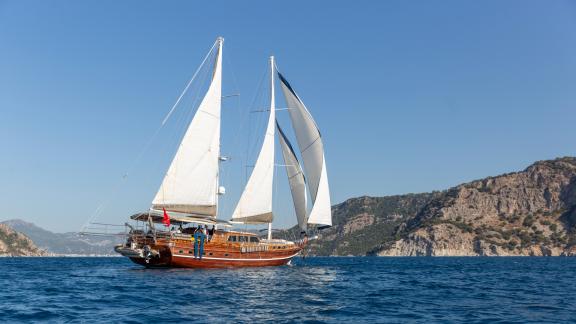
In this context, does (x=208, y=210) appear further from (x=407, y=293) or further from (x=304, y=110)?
(x=407, y=293)

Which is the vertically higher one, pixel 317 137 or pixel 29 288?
pixel 317 137

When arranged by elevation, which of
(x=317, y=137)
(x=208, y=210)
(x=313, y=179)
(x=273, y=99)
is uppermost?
(x=273, y=99)

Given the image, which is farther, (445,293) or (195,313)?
(445,293)

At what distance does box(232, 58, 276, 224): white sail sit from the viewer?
56.1 metres

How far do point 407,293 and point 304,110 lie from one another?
89.9 feet

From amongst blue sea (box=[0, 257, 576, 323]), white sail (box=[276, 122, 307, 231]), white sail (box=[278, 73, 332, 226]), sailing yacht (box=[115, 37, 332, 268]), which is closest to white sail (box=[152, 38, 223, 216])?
sailing yacht (box=[115, 37, 332, 268])

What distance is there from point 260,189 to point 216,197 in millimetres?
4646

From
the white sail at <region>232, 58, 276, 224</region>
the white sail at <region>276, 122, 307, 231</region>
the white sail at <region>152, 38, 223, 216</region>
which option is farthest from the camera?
the white sail at <region>276, 122, 307, 231</region>

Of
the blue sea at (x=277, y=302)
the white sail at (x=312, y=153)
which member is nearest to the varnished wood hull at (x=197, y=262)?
the white sail at (x=312, y=153)

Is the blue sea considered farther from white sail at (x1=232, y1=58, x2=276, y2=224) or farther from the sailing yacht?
white sail at (x1=232, y1=58, x2=276, y2=224)

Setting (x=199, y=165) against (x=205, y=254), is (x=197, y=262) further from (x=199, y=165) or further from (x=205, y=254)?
(x=199, y=165)

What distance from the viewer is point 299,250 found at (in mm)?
65875

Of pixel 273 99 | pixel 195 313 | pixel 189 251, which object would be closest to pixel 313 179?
pixel 273 99

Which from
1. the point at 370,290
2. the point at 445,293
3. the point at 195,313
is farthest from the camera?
the point at 370,290
